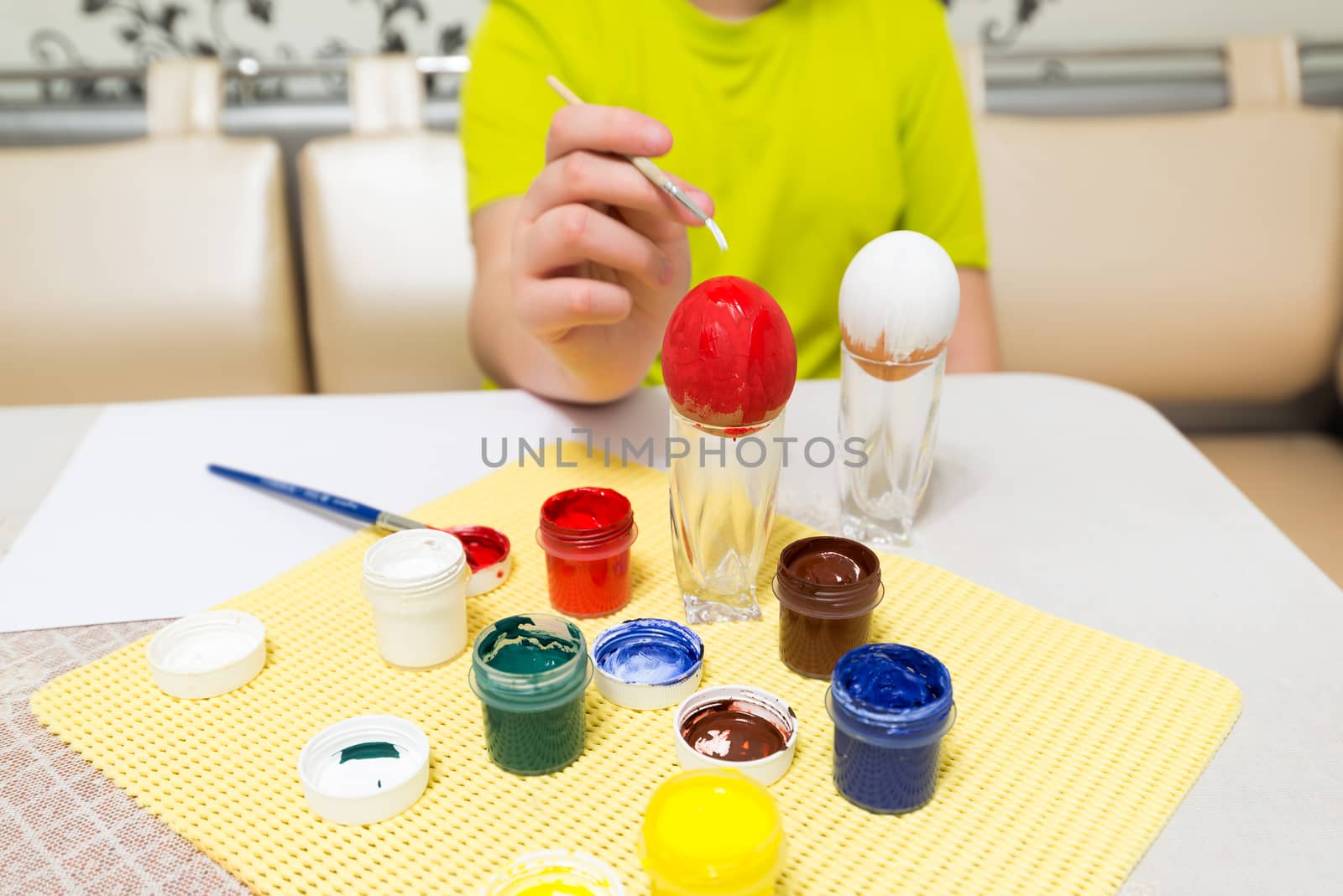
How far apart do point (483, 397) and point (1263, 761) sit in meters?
0.66

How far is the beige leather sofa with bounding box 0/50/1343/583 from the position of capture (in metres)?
1.46

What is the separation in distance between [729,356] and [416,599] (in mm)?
212

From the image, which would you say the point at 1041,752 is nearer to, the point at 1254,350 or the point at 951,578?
the point at 951,578

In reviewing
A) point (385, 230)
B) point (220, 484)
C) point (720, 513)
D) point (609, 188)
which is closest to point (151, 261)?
point (385, 230)

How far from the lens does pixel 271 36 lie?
1614 millimetres

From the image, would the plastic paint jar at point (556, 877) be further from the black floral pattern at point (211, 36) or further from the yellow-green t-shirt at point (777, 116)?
the black floral pattern at point (211, 36)

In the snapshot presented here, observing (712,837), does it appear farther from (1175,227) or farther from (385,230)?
(1175,227)

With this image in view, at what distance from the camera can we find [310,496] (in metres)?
0.74

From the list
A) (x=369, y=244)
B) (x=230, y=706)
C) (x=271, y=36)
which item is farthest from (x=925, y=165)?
(x=271, y=36)

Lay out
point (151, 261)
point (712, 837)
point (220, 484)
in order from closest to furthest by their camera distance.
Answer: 1. point (712, 837)
2. point (220, 484)
3. point (151, 261)

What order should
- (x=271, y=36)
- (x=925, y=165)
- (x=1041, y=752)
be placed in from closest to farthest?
(x=1041, y=752) < (x=925, y=165) < (x=271, y=36)

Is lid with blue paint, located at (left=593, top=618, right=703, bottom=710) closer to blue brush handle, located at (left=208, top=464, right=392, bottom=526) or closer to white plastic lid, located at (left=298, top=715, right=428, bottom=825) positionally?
white plastic lid, located at (left=298, top=715, right=428, bottom=825)

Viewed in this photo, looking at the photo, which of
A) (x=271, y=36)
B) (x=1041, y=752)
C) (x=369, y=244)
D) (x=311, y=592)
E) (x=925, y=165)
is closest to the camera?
(x=1041, y=752)

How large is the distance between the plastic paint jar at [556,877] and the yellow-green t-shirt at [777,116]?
0.66 metres
